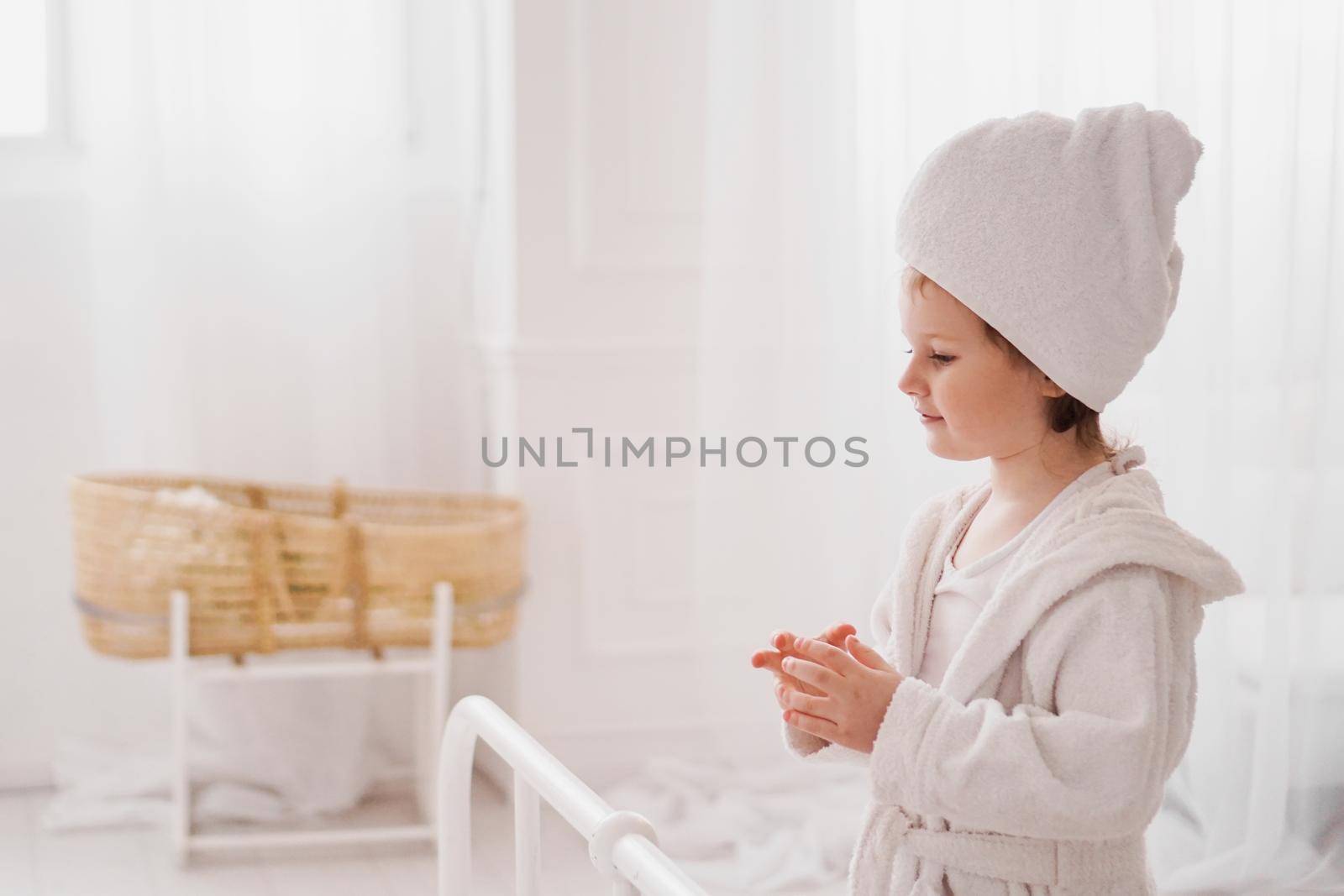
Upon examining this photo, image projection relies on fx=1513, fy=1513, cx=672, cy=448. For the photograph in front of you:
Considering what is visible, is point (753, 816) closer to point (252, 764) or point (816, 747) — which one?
point (252, 764)

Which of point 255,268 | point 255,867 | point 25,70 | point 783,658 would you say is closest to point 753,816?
point 255,867

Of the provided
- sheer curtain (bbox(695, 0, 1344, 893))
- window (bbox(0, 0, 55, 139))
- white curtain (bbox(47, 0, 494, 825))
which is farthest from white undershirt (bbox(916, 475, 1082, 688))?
window (bbox(0, 0, 55, 139))

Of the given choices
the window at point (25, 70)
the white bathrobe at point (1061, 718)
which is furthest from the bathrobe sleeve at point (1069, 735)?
the window at point (25, 70)

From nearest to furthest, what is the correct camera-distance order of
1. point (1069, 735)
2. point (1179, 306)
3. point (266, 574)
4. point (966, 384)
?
point (1069, 735), point (966, 384), point (1179, 306), point (266, 574)

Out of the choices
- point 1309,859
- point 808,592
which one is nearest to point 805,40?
point 808,592

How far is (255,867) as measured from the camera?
2443 millimetres

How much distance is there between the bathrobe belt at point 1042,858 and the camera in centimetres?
97

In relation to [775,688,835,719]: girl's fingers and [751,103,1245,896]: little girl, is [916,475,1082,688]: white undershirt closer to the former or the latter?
[751,103,1245,896]: little girl

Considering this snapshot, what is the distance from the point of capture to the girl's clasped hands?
3.05 feet

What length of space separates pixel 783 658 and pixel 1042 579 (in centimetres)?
17

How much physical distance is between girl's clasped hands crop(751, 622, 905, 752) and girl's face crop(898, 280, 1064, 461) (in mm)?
165

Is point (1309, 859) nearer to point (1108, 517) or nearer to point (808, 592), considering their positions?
point (808, 592)

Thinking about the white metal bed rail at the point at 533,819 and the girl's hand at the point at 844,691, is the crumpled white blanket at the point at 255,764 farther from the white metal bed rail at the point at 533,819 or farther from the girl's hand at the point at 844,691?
the girl's hand at the point at 844,691

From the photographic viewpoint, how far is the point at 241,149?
105 inches
